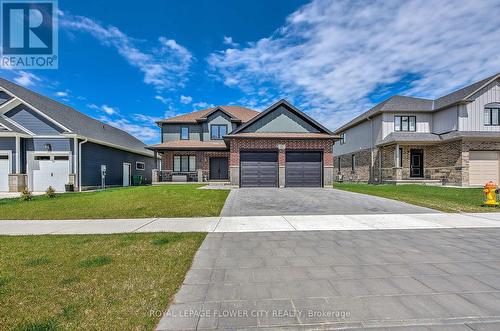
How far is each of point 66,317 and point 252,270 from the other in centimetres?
249

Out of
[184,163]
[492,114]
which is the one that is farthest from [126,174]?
[492,114]

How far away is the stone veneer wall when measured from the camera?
18.1 metres

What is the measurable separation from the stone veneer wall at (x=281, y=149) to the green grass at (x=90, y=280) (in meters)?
12.5

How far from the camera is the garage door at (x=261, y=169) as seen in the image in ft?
60.3

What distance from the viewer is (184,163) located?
78.7ft

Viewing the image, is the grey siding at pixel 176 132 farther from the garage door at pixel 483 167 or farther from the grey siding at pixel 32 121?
the garage door at pixel 483 167

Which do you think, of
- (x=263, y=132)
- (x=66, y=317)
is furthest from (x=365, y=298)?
(x=263, y=132)

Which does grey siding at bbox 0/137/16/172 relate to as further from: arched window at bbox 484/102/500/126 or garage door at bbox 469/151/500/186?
arched window at bbox 484/102/500/126

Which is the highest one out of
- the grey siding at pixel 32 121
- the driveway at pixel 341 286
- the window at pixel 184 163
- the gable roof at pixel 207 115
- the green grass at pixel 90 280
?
the gable roof at pixel 207 115

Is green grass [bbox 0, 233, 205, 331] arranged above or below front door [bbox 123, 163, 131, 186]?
below

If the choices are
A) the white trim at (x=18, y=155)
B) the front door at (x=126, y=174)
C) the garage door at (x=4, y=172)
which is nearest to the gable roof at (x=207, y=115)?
the front door at (x=126, y=174)

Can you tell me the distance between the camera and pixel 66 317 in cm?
265

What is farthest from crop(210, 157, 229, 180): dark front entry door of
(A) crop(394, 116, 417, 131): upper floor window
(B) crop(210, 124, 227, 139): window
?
(A) crop(394, 116, 417, 131): upper floor window

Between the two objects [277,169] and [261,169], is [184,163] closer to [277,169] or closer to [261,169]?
[261,169]
